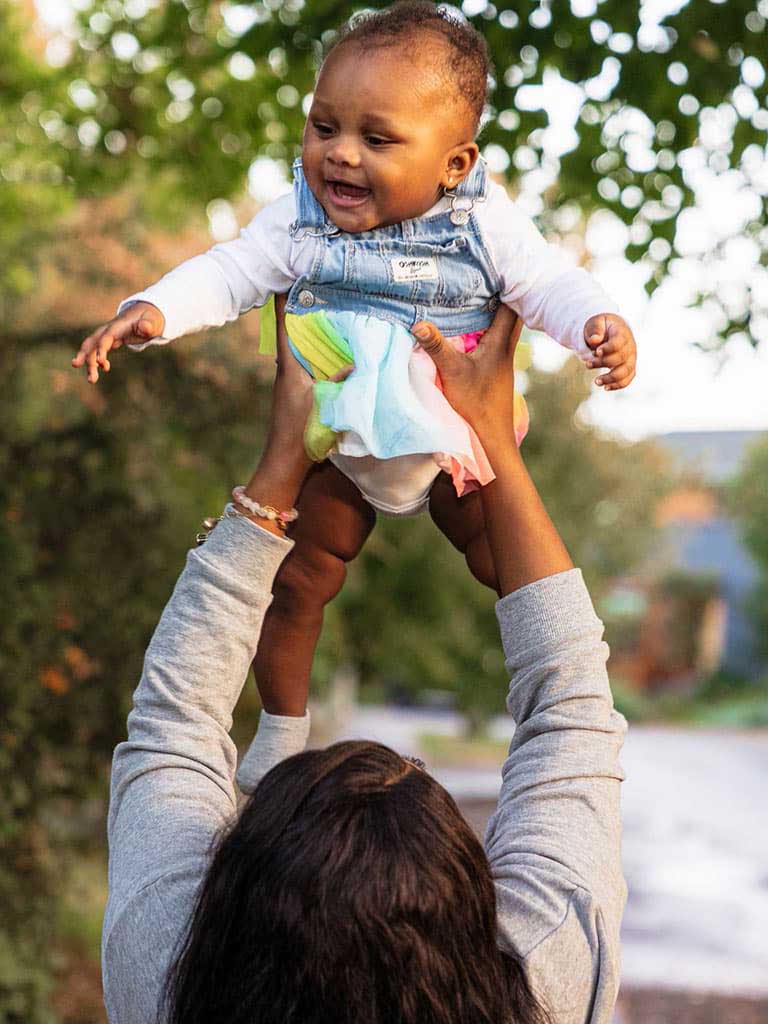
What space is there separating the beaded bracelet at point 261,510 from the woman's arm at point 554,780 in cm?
25

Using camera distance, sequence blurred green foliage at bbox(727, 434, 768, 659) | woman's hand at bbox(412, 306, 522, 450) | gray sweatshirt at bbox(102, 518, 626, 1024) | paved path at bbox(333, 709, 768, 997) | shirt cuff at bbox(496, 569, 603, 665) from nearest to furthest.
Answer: gray sweatshirt at bbox(102, 518, 626, 1024) → shirt cuff at bbox(496, 569, 603, 665) → woman's hand at bbox(412, 306, 522, 450) → paved path at bbox(333, 709, 768, 997) → blurred green foliage at bbox(727, 434, 768, 659)

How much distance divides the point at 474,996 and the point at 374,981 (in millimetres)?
105

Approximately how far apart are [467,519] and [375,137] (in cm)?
53

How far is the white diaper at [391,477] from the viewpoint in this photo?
63.9 inches

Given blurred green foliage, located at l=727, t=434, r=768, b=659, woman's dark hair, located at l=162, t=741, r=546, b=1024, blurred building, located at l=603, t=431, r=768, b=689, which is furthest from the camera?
blurred building, located at l=603, t=431, r=768, b=689

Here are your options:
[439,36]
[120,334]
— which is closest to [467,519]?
[120,334]

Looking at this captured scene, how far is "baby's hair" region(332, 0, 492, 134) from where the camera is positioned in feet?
5.07

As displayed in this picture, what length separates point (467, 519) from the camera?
168 cm

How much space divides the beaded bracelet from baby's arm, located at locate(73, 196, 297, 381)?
222 millimetres

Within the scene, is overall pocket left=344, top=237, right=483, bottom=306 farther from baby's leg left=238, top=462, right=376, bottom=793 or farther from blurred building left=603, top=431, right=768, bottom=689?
blurred building left=603, top=431, right=768, bottom=689

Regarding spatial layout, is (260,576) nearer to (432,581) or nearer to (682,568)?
(432,581)

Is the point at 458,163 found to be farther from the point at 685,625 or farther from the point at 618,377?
the point at 685,625

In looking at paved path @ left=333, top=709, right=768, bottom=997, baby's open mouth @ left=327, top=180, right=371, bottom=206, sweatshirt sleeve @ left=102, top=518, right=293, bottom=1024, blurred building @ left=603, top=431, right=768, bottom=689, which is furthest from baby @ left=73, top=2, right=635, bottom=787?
blurred building @ left=603, top=431, right=768, bottom=689

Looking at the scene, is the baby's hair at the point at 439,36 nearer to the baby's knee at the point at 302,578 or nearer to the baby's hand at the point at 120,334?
the baby's hand at the point at 120,334
